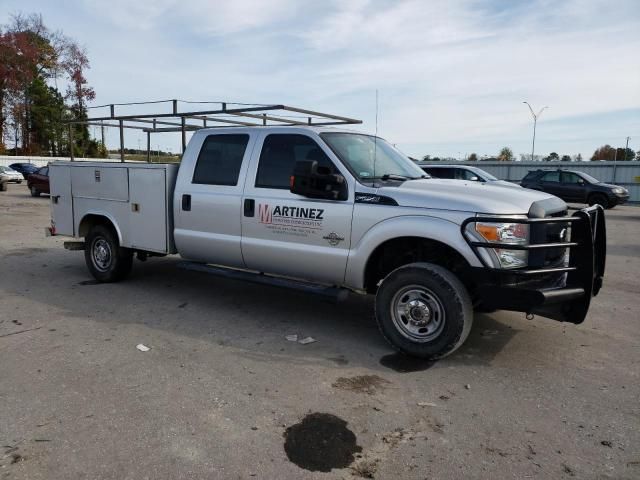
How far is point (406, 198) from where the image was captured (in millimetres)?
4434

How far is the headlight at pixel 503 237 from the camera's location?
4.02 m

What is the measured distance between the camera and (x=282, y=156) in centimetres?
528

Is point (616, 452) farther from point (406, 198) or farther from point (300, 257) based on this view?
point (300, 257)

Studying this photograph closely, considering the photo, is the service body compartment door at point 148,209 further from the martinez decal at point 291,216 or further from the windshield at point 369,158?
the windshield at point 369,158

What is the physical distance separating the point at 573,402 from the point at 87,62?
60.8 metres

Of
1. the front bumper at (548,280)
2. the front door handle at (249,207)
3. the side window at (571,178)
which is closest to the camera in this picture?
the front bumper at (548,280)

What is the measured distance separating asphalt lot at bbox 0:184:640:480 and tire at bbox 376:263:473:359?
0.22m

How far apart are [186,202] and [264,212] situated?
46.2 inches

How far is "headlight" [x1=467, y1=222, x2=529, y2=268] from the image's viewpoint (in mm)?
4020

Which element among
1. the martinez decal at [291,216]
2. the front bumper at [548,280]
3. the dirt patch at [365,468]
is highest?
the martinez decal at [291,216]

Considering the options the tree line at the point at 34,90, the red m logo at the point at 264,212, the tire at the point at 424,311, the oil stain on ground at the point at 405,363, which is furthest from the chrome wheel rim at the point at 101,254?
the tree line at the point at 34,90

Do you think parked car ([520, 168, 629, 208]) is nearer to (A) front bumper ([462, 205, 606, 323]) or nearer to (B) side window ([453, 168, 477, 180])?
(B) side window ([453, 168, 477, 180])

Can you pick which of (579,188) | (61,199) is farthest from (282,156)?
(579,188)

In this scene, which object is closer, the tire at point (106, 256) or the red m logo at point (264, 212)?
the red m logo at point (264, 212)
